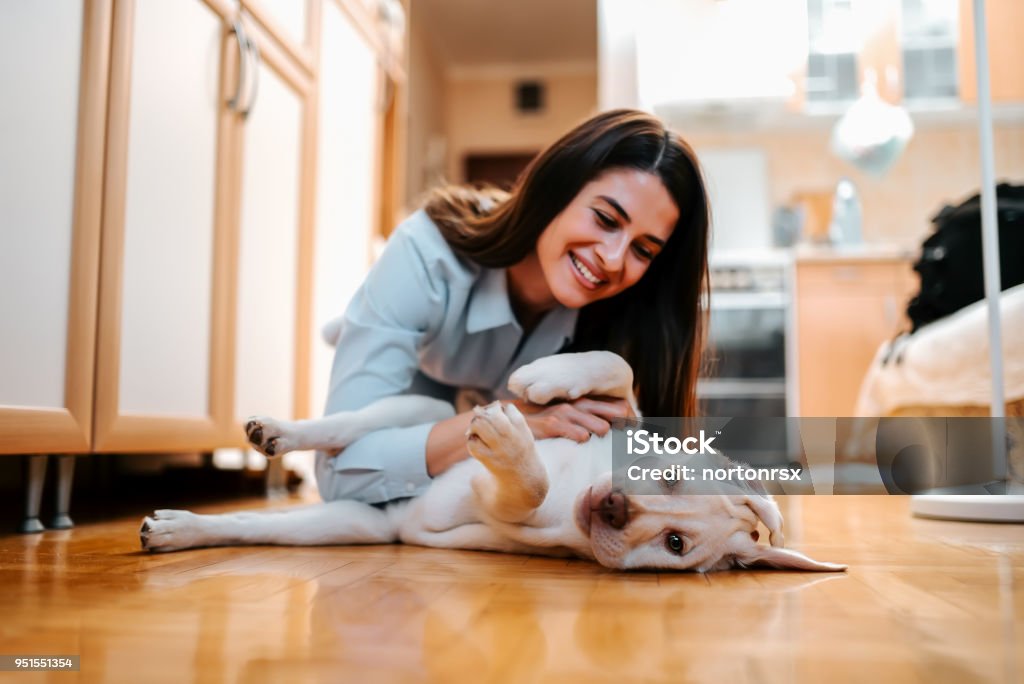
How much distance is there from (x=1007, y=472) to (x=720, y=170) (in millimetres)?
3063

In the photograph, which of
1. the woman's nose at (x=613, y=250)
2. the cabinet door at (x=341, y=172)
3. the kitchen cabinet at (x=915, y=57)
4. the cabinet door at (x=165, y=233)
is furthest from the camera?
the cabinet door at (x=341, y=172)

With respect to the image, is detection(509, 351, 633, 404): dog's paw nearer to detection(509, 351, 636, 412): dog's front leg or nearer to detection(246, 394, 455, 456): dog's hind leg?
detection(509, 351, 636, 412): dog's front leg

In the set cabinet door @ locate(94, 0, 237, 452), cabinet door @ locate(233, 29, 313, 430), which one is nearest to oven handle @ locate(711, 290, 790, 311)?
cabinet door @ locate(233, 29, 313, 430)

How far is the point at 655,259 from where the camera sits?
1.37 meters

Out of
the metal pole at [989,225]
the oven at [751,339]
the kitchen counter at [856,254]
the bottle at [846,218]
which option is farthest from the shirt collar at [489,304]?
the bottle at [846,218]

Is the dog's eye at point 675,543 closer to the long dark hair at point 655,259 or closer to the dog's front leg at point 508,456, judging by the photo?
the dog's front leg at point 508,456

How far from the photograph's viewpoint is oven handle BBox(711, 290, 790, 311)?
367 cm

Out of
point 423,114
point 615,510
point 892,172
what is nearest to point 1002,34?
point 615,510

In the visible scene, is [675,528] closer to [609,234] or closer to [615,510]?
[615,510]

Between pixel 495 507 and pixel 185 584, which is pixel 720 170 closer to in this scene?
pixel 495 507

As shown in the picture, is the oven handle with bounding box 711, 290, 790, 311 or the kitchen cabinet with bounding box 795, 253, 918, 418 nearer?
the kitchen cabinet with bounding box 795, 253, 918, 418

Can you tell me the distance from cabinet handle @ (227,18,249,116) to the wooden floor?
1065mm

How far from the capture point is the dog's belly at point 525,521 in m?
1.10

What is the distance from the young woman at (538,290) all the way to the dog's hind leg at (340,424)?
0.08 ft
